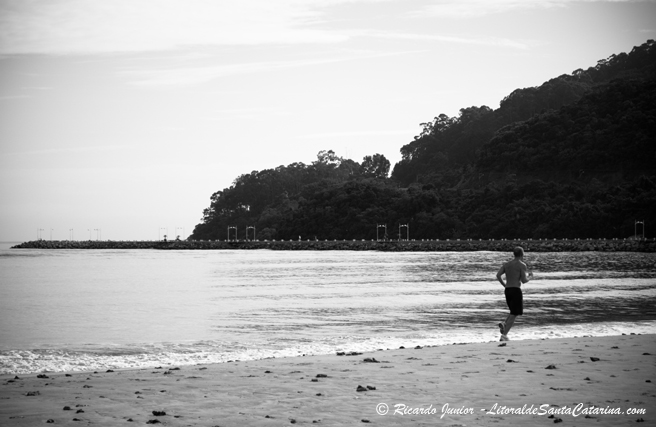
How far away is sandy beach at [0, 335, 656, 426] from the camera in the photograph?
28.3ft

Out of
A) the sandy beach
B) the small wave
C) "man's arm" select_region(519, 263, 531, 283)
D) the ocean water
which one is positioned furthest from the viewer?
the ocean water

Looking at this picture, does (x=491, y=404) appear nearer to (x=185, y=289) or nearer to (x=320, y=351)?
(x=320, y=351)

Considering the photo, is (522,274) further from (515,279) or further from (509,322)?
(509,322)

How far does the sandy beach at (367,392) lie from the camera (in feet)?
28.3

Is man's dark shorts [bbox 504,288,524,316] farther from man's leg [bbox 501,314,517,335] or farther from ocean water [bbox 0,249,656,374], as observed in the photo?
ocean water [bbox 0,249,656,374]

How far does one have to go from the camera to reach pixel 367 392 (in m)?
10.2

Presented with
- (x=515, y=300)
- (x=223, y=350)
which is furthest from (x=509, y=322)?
(x=223, y=350)

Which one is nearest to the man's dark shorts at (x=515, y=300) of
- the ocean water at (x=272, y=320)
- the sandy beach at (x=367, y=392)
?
the ocean water at (x=272, y=320)

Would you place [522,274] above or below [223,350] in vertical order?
above

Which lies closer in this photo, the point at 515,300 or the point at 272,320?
the point at 515,300

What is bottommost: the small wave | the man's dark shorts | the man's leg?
the small wave

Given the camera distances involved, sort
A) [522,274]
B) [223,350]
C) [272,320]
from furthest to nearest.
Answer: [272,320] < [223,350] < [522,274]

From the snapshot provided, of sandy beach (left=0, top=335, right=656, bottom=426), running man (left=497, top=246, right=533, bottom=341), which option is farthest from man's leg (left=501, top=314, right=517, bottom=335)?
sandy beach (left=0, top=335, right=656, bottom=426)

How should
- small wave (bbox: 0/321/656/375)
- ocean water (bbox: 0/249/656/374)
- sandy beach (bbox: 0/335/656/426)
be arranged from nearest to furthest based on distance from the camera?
sandy beach (bbox: 0/335/656/426), small wave (bbox: 0/321/656/375), ocean water (bbox: 0/249/656/374)
